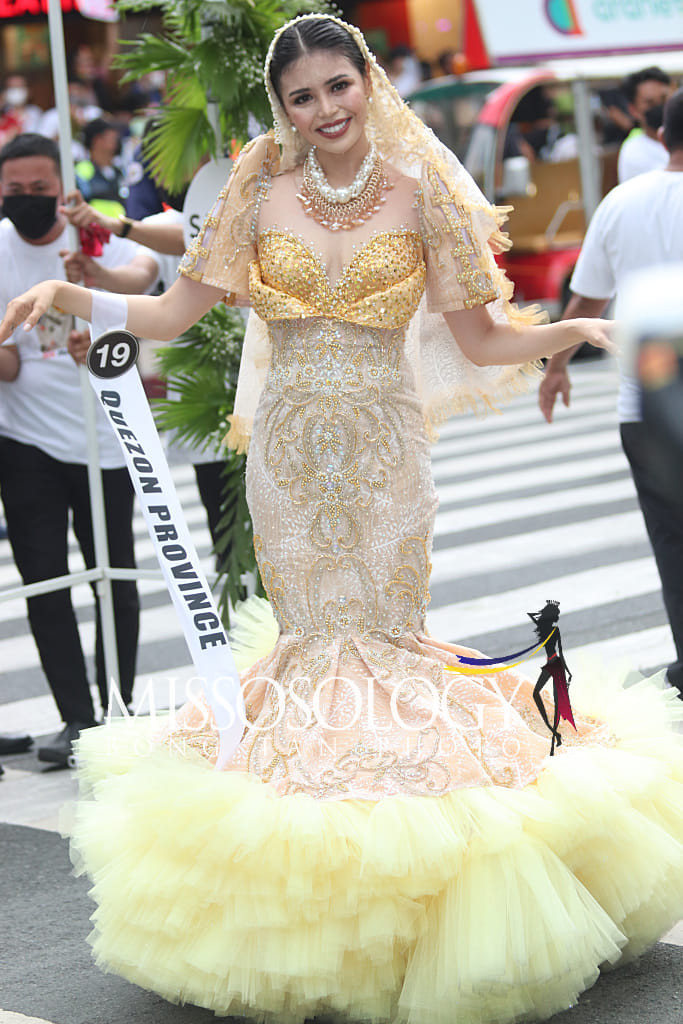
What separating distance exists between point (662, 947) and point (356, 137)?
208 centimetres

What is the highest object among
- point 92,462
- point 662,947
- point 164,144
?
point 164,144

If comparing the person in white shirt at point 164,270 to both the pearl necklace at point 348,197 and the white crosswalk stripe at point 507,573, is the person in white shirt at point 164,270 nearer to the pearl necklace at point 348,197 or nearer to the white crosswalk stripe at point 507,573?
the white crosswalk stripe at point 507,573

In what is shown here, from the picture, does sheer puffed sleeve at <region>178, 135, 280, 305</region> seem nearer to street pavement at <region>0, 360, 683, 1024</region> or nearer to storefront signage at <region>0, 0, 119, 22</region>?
street pavement at <region>0, 360, 683, 1024</region>

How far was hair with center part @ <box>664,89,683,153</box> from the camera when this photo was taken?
17.8 ft

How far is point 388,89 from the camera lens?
3715 millimetres

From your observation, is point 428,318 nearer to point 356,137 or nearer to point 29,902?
point 356,137

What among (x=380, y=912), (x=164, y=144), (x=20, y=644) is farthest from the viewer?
(x=20, y=644)

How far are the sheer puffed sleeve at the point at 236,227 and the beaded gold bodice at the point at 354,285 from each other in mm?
168

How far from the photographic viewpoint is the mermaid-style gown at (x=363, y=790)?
312 cm

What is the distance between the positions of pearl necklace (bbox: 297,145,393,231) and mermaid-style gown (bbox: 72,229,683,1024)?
0.09m

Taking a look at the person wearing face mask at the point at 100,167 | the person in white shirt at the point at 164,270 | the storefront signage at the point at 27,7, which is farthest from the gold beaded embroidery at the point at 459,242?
the person wearing face mask at the point at 100,167

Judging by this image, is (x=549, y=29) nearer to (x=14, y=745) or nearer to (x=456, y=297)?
(x=14, y=745)

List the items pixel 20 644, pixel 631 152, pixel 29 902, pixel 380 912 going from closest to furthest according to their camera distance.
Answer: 1. pixel 380 912
2. pixel 29 902
3. pixel 20 644
4. pixel 631 152

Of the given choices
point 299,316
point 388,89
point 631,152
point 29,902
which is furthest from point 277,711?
point 631,152
